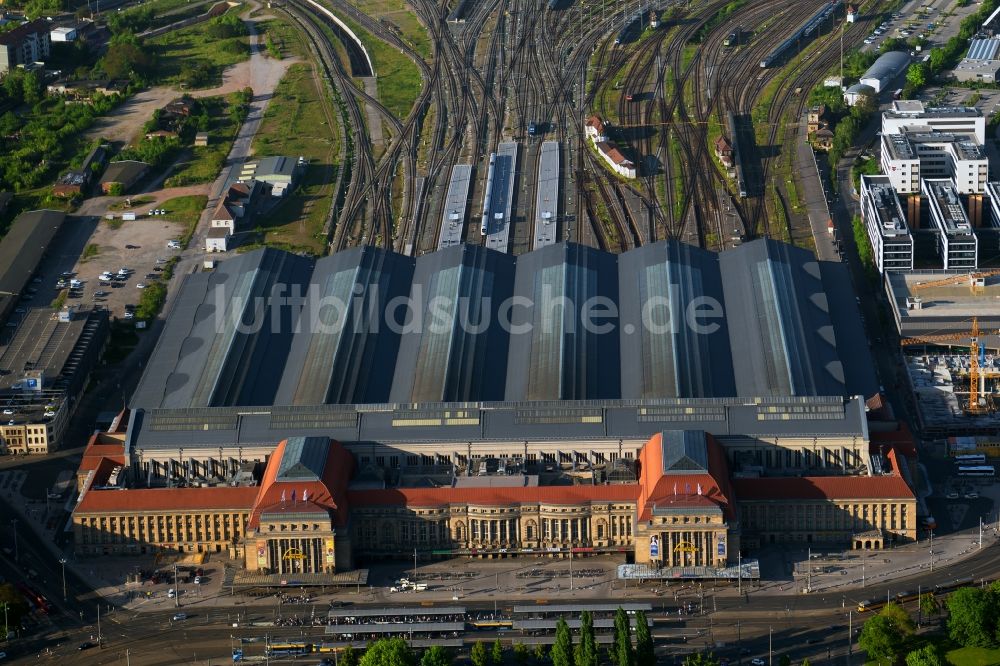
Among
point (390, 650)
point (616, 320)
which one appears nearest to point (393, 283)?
point (616, 320)

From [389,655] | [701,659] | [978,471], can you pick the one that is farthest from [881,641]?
[978,471]

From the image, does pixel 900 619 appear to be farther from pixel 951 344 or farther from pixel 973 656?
pixel 951 344

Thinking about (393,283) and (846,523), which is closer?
(846,523)

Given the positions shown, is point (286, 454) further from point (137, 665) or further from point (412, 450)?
point (137, 665)

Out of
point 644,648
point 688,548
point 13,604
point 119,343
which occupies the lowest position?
point 644,648

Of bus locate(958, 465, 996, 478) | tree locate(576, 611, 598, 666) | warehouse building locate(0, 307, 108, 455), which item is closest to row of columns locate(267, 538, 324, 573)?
tree locate(576, 611, 598, 666)
